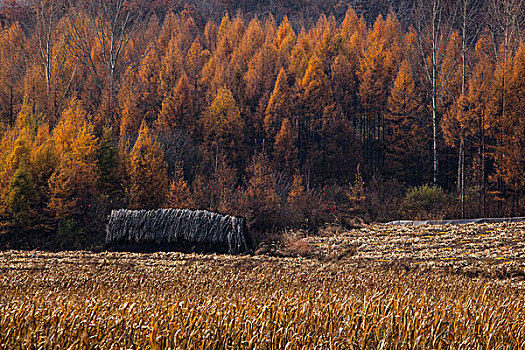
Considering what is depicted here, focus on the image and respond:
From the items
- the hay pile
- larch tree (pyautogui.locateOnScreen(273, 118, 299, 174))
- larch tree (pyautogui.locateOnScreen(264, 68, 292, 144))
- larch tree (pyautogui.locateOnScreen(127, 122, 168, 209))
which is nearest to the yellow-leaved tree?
larch tree (pyautogui.locateOnScreen(127, 122, 168, 209))

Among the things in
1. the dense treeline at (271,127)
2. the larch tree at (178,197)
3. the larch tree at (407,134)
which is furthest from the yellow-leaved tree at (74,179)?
the larch tree at (407,134)

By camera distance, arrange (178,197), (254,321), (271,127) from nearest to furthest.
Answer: (254,321) < (178,197) < (271,127)

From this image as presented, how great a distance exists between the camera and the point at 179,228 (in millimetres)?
16016

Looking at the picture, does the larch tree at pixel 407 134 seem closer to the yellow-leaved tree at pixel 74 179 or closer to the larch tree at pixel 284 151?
the larch tree at pixel 284 151

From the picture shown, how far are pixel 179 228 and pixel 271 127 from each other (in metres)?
20.0

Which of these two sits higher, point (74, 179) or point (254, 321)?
point (74, 179)

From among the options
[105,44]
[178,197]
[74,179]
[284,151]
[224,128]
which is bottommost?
[178,197]

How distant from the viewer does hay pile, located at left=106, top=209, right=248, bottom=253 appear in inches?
611

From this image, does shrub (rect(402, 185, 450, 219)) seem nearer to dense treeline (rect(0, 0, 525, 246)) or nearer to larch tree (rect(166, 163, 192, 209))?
dense treeline (rect(0, 0, 525, 246))

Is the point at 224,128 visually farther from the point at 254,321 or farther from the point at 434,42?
the point at 254,321

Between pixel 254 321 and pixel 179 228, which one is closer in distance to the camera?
pixel 254 321

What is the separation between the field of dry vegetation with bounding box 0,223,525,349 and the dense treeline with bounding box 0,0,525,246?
4542 mm

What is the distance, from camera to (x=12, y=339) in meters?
4.09

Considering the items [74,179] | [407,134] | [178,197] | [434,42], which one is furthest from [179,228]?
[407,134]
